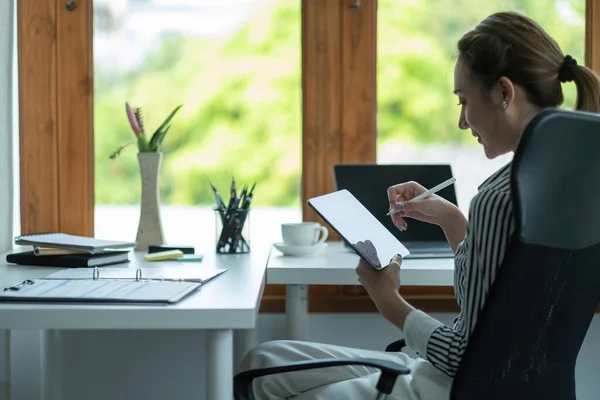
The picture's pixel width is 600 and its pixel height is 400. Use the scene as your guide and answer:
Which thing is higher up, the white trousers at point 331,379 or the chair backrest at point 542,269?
the chair backrest at point 542,269

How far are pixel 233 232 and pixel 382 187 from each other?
0.45 metres

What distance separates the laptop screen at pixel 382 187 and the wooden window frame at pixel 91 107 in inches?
8.3

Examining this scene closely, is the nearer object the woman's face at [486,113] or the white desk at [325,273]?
the woman's face at [486,113]

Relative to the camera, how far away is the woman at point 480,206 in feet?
3.85

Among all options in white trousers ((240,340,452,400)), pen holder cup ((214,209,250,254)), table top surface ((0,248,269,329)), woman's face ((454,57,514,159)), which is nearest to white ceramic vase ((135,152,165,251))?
pen holder cup ((214,209,250,254))

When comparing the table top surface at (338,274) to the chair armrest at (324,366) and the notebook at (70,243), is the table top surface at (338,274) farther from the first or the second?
the chair armrest at (324,366)

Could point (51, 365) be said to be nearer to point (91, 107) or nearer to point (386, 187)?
point (91, 107)

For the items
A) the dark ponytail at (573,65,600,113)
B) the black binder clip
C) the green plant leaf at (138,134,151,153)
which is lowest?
the black binder clip

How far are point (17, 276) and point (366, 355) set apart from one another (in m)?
0.76

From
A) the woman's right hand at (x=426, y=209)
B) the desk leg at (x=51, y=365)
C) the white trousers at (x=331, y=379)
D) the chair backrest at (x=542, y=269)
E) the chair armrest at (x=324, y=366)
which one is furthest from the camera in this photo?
the desk leg at (x=51, y=365)

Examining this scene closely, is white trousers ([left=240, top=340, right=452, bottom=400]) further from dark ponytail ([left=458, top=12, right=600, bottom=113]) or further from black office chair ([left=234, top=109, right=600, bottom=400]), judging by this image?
dark ponytail ([left=458, top=12, right=600, bottom=113])

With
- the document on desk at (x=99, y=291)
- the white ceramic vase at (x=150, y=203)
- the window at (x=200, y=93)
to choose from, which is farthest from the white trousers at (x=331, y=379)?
the window at (x=200, y=93)

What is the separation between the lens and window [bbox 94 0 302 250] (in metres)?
2.50

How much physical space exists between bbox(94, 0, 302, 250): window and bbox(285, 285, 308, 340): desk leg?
462mm
